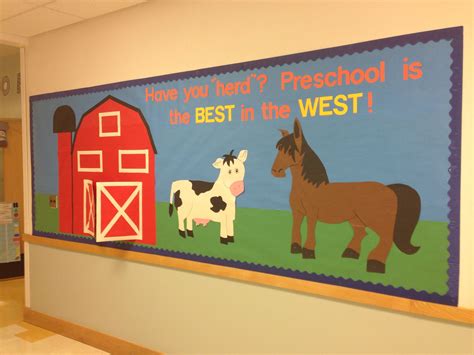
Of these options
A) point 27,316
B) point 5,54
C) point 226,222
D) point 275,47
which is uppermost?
point 5,54

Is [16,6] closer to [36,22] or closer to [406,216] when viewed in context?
[36,22]

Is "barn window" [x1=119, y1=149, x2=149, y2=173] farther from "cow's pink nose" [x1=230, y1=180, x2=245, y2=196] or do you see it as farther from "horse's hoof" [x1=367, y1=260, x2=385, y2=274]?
"horse's hoof" [x1=367, y1=260, x2=385, y2=274]

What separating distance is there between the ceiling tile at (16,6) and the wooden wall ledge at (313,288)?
74.3 inches

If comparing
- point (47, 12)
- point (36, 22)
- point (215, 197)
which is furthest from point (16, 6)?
point (215, 197)

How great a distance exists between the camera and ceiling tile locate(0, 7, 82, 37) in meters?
3.29

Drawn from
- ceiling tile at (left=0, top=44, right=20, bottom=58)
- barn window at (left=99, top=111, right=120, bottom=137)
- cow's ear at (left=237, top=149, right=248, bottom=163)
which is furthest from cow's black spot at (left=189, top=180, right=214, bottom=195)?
ceiling tile at (left=0, top=44, right=20, bottom=58)

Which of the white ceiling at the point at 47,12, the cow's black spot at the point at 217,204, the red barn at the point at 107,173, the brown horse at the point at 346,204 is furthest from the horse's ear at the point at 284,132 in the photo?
the white ceiling at the point at 47,12

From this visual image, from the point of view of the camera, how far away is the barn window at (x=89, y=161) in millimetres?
3320

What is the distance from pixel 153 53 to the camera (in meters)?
2.99

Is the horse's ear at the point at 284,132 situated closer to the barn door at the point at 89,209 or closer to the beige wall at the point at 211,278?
the beige wall at the point at 211,278

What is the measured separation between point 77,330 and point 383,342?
256 centimetres

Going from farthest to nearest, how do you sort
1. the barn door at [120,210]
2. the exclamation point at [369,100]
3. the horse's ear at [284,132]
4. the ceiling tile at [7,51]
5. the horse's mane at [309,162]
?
1. the ceiling tile at [7,51]
2. the barn door at [120,210]
3. the horse's ear at [284,132]
4. the horse's mane at [309,162]
5. the exclamation point at [369,100]

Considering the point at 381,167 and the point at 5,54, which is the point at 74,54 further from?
→ the point at 381,167

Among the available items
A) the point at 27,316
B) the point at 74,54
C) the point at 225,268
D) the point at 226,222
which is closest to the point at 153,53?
the point at 74,54
